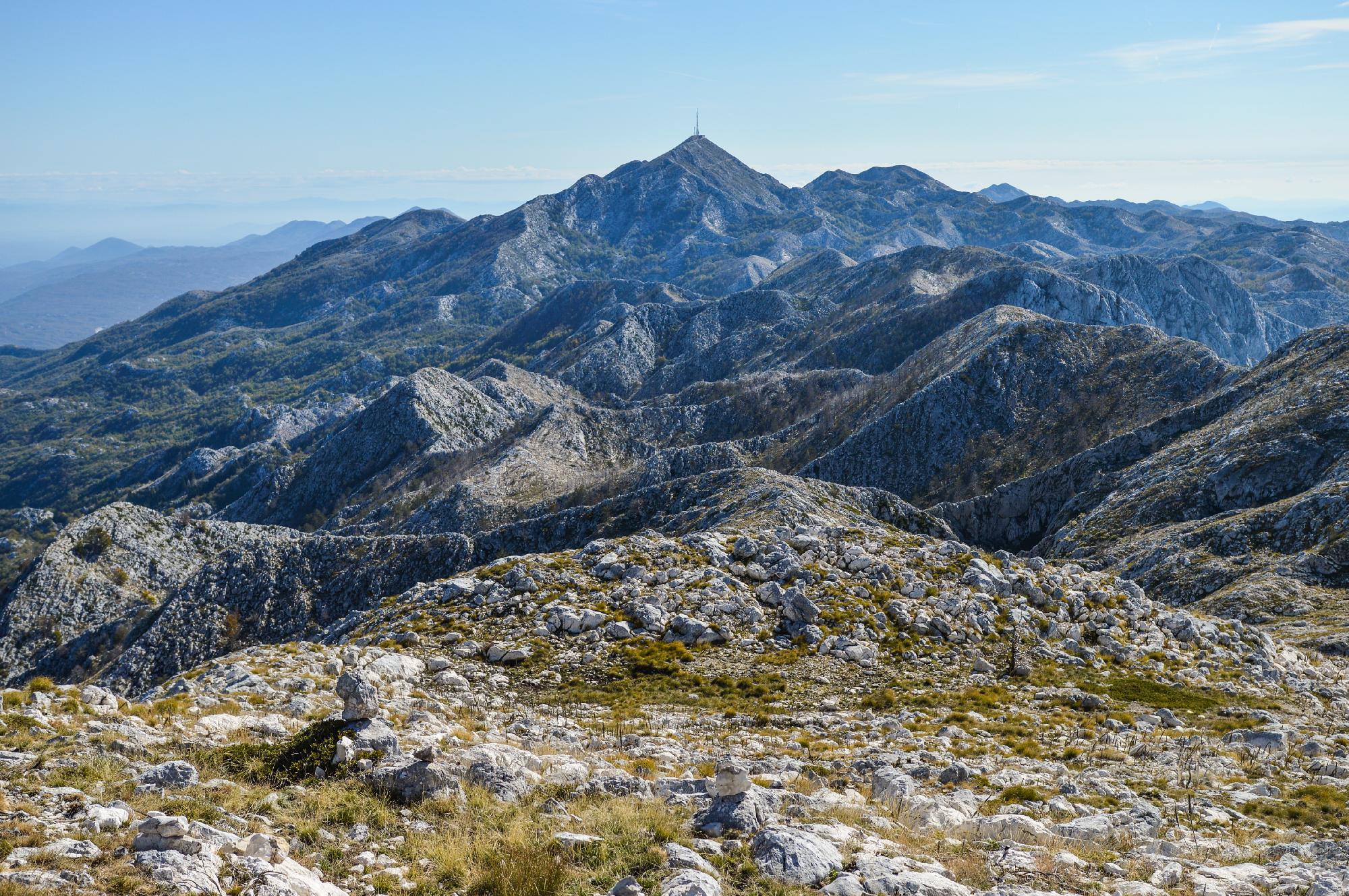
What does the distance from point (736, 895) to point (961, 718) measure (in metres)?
14.2

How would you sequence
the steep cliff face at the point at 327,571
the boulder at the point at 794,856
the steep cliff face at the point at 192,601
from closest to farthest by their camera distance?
the boulder at the point at 794,856 < the steep cliff face at the point at 327,571 < the steep cliff face at the point at 192,601

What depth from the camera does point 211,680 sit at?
22078 millimetres

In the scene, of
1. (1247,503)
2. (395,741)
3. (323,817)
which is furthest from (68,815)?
(1247,503)

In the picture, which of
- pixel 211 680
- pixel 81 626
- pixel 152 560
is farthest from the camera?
pixel 152 560

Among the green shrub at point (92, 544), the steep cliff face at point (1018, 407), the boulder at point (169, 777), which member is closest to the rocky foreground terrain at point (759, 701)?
the boulder at point (169, 777)

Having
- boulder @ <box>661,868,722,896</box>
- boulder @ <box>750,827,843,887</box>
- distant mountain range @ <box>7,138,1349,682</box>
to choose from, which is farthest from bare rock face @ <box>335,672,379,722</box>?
distant mountain range @ <box>7,138,1349,682</box>

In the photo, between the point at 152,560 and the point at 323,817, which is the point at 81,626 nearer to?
the point at 152,560

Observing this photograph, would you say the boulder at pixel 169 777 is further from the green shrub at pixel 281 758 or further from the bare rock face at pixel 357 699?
the bare rock face at pixel 357 699

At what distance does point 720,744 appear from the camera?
2072 centimetres

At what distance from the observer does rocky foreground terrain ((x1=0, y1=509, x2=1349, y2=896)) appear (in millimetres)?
12016

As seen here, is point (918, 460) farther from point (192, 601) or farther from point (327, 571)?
point (192, 601)

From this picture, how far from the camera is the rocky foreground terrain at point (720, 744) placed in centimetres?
1202

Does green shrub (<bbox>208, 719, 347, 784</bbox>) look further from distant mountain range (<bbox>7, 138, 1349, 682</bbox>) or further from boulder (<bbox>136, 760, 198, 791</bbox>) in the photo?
distant mountain range (<bbox>7, 138, 1349, 682</bbox>)

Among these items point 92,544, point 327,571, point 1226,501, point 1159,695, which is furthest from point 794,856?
point 92,544
